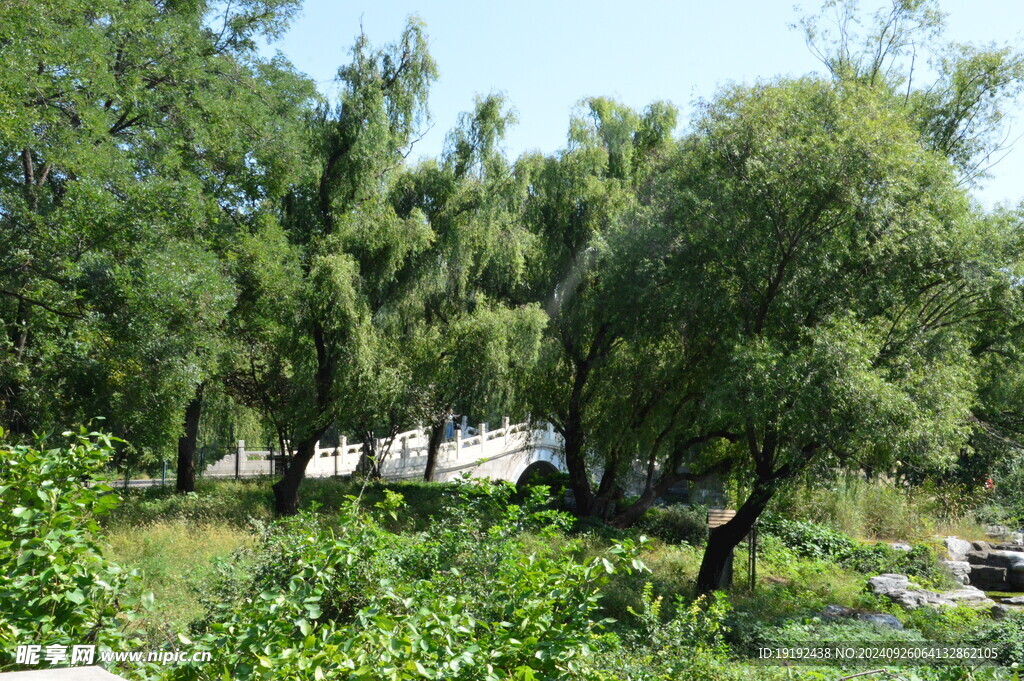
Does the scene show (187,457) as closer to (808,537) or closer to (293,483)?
(293,483)

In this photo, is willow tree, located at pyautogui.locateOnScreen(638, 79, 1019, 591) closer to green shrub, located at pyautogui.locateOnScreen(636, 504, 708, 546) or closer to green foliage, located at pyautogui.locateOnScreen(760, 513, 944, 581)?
green foliage, located at pyautogui.locateOnScreen(760, 513, 944, 581)

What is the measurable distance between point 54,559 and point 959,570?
17.1 metres

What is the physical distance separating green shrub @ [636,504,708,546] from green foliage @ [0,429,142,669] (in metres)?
17.7

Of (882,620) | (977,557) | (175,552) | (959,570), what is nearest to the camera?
(882,620)

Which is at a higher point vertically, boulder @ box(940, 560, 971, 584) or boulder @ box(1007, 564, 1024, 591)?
boulder @ box(940, 560, 971, 584)

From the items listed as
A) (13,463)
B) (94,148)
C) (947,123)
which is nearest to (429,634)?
(13,463)

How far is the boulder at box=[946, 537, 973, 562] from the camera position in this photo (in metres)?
18.7

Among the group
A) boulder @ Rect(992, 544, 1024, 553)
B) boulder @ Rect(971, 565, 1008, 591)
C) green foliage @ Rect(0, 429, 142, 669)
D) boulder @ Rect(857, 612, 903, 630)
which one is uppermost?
green foliage @ Rect(0, 429, 142, 669)

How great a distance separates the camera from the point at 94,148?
13.1m

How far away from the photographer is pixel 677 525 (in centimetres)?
2159

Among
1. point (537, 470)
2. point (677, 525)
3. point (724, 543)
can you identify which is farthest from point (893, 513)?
point (537, 470)

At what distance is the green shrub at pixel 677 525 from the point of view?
21094 mm

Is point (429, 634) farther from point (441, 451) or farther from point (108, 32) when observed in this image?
point (441, 451)

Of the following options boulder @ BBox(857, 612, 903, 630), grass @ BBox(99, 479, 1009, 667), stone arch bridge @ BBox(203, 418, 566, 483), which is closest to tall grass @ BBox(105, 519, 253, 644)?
grass @ BBox(99, 479, 1009, 667)
